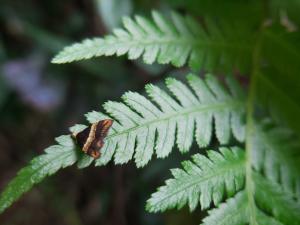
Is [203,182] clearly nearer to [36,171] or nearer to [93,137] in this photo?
[93,137]

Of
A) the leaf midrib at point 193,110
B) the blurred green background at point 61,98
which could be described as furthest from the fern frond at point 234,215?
the blurred green background at point 61,98

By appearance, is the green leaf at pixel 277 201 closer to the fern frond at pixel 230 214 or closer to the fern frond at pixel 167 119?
the fern frond at pixel 230 214

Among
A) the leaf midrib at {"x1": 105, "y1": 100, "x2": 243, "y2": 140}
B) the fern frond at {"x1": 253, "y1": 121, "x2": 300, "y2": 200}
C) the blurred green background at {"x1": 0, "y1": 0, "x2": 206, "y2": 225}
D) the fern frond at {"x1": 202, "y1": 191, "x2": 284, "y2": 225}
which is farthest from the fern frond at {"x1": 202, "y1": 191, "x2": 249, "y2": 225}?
the blurred green background at {"x1": 0, "y1": 0, "x2": 206, "y2": 225}

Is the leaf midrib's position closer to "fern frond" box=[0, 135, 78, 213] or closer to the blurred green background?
"fern frond" box=[0, 135, 78, 213]

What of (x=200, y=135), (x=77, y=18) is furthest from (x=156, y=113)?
(x=77, y=18)

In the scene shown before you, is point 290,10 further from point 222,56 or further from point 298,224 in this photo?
point 298,224

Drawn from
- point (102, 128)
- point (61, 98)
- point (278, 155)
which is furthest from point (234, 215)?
point (61, 98)
